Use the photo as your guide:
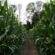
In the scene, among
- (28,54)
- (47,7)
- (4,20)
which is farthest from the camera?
(28,54)

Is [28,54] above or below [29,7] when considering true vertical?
below

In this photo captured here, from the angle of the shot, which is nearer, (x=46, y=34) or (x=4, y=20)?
(x=4, y=20)

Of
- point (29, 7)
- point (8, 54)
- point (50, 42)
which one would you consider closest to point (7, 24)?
point (8, 54)

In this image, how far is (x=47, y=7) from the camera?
2572mm

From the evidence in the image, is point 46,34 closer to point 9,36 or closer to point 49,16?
point 49,16

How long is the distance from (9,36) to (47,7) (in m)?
1.35

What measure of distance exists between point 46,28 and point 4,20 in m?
1.19

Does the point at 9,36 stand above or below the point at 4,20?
below

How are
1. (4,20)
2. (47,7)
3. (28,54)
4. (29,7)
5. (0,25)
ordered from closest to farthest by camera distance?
(0,25) → (4,20) → (47,7) → (28,54) → (29,7)

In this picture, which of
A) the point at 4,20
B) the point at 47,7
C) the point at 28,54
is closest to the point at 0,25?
the point at 4,20

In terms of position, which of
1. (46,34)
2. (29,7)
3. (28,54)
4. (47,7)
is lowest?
(28,54)

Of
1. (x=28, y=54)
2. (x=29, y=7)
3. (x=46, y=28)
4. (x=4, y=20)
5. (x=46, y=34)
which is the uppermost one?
(x=29, y=7)

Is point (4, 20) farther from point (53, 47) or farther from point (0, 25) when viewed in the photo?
point (53, 47)

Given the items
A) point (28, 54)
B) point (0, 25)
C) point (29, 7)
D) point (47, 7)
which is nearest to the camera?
point (0, 25)
